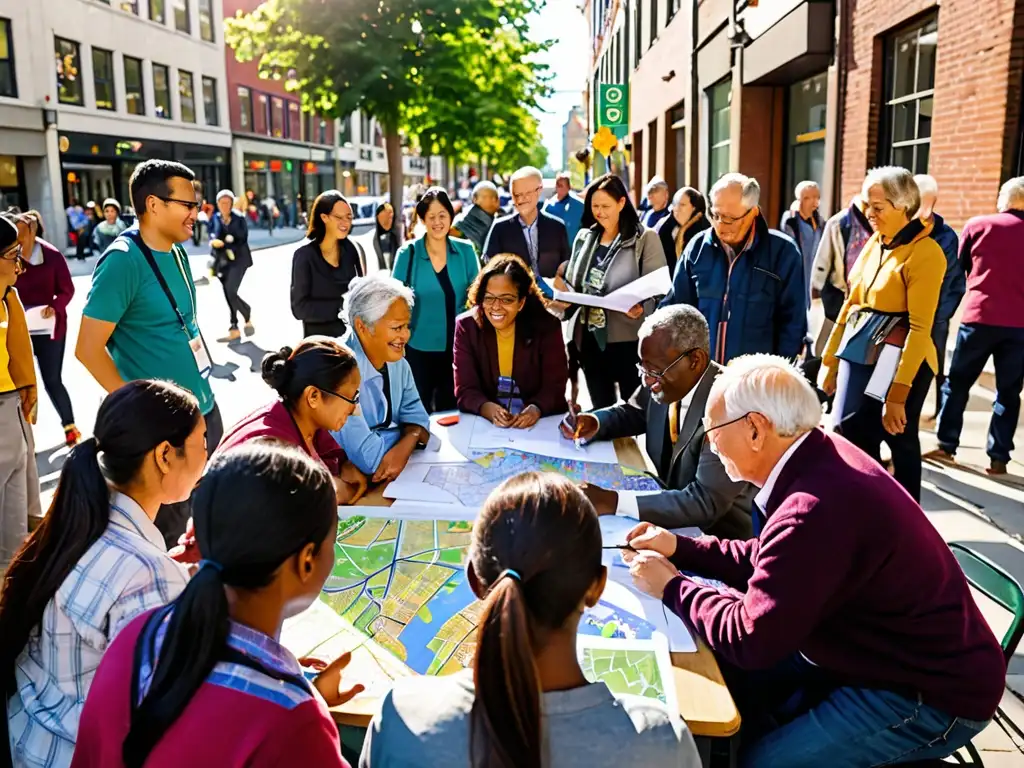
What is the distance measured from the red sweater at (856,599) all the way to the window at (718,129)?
1421 cm

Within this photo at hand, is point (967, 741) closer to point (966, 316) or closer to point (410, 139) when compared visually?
point (966, 316)

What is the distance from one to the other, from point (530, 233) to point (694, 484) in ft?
13.9

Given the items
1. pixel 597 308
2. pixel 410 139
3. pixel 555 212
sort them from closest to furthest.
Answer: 1. pixel 597 308
2. pixel 555 212
3. pixel 410 139

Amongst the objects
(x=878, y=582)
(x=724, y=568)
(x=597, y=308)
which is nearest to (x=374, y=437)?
(x=724, y=568)

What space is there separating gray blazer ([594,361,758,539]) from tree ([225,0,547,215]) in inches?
653

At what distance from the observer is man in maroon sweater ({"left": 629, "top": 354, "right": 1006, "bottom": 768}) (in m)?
2.02

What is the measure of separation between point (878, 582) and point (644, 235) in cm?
385

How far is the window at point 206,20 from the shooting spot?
35156mm

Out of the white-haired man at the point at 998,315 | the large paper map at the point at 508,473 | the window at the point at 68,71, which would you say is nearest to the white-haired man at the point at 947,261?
the white-haired man at the point at 998,315

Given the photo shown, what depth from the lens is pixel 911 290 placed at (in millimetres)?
4371

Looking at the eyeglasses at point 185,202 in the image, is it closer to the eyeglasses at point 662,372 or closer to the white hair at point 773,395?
the eyeglasses at point 662,372

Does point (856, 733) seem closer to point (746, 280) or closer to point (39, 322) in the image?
point (746, 280)

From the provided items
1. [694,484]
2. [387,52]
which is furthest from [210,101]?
[694,484]

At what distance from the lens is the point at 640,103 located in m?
26.7
